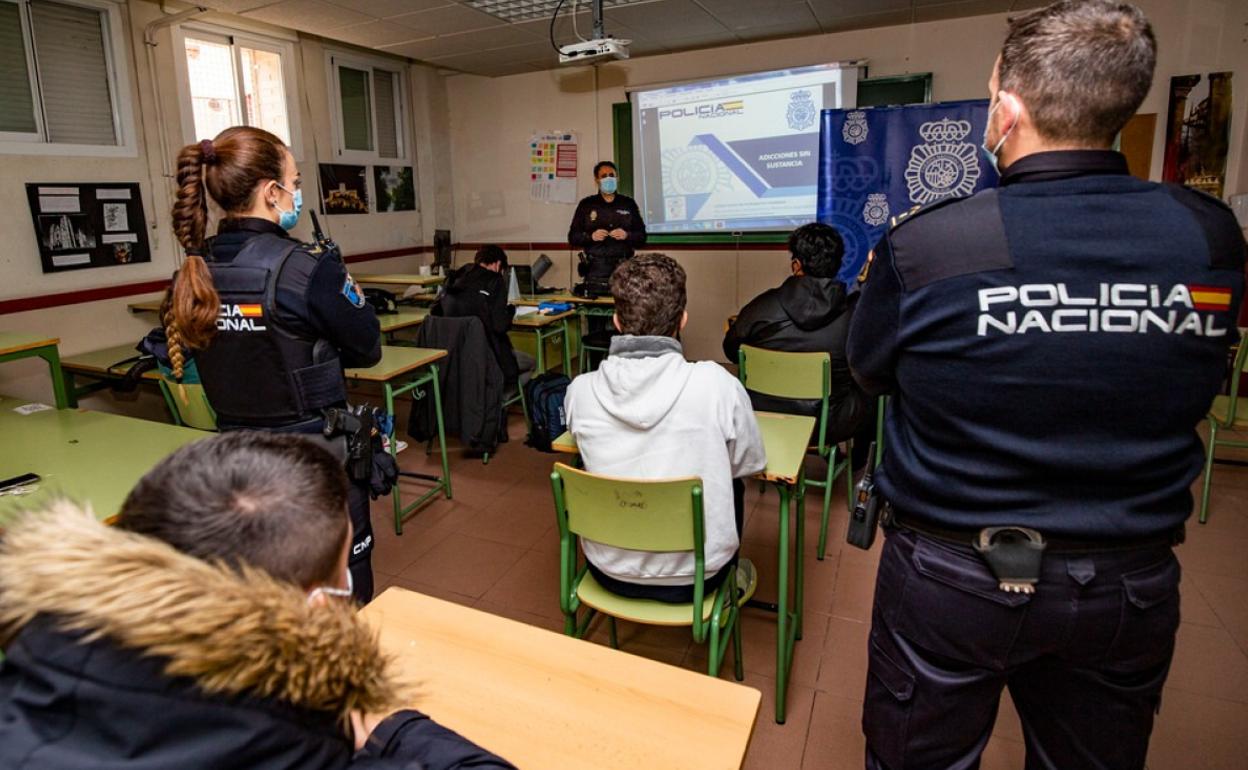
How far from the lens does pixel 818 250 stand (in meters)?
2.96

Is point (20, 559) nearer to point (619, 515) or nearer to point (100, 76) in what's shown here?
point (619, 515)

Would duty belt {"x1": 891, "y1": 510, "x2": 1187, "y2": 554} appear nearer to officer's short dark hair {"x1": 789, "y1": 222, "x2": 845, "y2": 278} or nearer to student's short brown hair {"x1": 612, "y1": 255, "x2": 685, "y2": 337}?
student's short brown hair {"x1": 612, "y1": 255, "x2": 685, "y2": 337}

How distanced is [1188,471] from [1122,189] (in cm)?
43

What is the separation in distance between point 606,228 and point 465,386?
2159mm

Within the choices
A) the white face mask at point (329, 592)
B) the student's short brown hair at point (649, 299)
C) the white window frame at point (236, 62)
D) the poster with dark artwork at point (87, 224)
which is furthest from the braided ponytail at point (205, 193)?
the poster with dark artwork at point (87, 224)

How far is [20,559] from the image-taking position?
0.53m

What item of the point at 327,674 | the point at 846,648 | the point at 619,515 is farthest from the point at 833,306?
the point at 327,674

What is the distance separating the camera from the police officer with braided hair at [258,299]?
5.44ft

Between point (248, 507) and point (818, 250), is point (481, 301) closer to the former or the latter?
point (818, 250)

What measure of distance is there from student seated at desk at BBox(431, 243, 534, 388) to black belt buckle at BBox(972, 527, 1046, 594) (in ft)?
10.3

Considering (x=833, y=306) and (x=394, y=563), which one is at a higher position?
(x=833, y=306)

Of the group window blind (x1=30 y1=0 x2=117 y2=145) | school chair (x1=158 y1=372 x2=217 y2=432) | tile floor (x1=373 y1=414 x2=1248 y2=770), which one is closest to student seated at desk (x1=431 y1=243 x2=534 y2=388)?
tile floor (x1=373 y1=414 x2=1248 y2=770)

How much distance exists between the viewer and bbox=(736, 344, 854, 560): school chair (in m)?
2.77

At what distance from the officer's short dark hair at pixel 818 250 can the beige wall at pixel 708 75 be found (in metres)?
2.73
